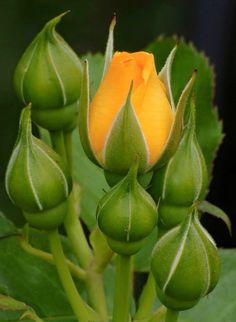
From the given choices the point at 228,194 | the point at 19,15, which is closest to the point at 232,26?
the point at 228,194

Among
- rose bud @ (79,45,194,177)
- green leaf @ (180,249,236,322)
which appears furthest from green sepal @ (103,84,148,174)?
green leaf @ (180,249,236,322)

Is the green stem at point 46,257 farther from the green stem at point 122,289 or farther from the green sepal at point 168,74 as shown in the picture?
the green sepal at point 168,74

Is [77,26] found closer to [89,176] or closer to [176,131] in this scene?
[89,176]

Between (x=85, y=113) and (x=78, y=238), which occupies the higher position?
(x=85, y=113)

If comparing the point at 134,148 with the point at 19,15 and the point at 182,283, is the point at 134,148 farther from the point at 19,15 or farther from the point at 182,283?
the point at 19,15

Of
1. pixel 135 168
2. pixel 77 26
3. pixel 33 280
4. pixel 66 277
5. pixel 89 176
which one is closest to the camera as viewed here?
pixel 135 168

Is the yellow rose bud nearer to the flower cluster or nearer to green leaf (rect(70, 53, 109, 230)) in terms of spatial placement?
the flower cluster

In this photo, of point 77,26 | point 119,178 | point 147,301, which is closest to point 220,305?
point 147,301
